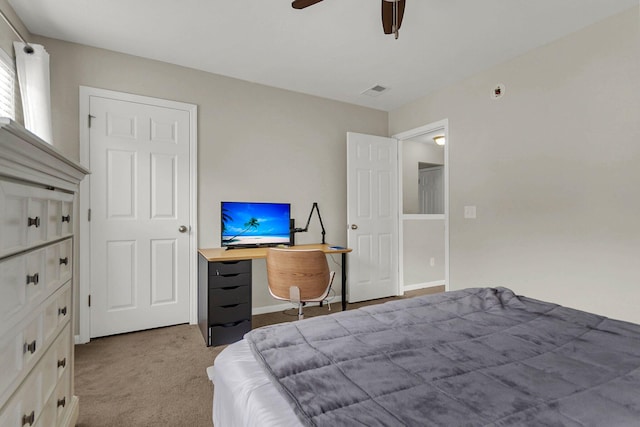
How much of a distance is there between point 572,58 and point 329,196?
8.43 feet

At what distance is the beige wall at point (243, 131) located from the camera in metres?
2.63

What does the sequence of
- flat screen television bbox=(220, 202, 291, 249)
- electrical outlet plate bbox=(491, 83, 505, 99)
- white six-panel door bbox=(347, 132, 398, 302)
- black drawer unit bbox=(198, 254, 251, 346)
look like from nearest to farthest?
1. black drawer unit bbox=(198, 254, 251, 346)
2. electrical outlet plate bbox=(491, 83, 505, 99)
3. flat screen television bbox=(220, 202, 291, 249)
4. white six-panel door bbox=(347, 132, 398, 302)

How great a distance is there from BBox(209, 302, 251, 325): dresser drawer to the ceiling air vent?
2.70m

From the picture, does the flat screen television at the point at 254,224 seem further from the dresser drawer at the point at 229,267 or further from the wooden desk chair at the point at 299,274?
the wooden desk chair at the point at 299,274

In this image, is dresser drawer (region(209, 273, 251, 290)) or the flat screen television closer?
dresser drawer (region(209, 273, 251, 290))

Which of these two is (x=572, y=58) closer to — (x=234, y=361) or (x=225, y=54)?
(x=225, y=54)

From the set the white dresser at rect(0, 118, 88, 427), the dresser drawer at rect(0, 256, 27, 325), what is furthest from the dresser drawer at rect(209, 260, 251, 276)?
the dresser drawer at rect(0, 256, 27, 325)

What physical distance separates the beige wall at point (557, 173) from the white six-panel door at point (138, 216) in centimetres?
290

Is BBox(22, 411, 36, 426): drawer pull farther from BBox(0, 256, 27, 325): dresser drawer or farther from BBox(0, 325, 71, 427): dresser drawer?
BBox(0, 256, 27, 325): dresser drawer

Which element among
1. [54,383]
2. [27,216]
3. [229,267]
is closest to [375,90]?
[229,267]

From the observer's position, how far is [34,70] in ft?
7.23

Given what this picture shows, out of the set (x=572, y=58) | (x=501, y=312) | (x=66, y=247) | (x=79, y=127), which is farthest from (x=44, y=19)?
(x=572, y=58)

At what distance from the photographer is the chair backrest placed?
2.41m

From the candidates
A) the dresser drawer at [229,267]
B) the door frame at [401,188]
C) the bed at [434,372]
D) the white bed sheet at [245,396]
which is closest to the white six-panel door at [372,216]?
the door frame at [401,188]
